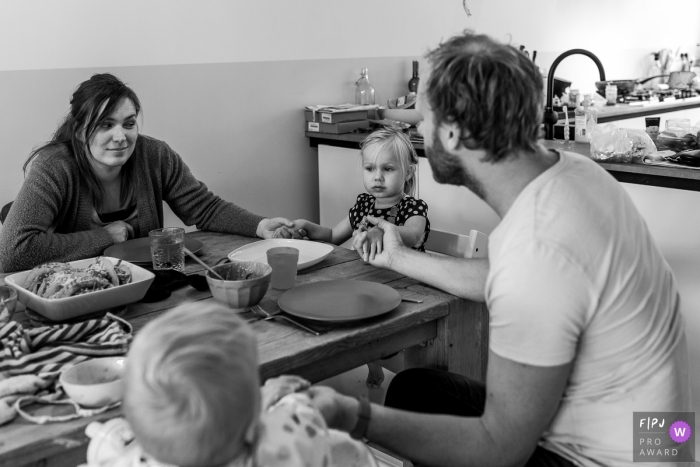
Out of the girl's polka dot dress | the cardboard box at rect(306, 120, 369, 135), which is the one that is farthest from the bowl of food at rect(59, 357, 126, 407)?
the cardboard box at rect(306, 120, 369, 135)

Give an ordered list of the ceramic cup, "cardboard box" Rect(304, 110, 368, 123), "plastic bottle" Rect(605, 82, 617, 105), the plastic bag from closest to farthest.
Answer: the ceramic cup, the plastic bag, "cardboard box" Rect(304, 110, 368, 123), "plastic bottle" Rect(605, 82, 617, 105)

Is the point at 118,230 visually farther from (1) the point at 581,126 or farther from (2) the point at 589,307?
(1) the point at 581,126

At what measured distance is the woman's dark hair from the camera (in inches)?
79.6

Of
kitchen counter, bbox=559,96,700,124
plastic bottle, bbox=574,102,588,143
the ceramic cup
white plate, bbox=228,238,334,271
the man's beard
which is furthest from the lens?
kitchen counter, bbox=559,96,700,124

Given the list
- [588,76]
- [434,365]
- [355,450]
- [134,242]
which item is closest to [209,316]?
[355,450]

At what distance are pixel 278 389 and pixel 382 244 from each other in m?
0.78

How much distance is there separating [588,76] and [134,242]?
4.28m

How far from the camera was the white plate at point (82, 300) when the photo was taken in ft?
4.44

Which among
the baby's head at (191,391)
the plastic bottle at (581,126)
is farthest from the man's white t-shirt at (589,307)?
the plastic bottle at (581,126)

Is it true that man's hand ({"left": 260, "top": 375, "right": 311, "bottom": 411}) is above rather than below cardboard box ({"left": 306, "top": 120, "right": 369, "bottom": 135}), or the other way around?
below

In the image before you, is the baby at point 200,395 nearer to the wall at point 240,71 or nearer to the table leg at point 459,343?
the table leg at point 459,343

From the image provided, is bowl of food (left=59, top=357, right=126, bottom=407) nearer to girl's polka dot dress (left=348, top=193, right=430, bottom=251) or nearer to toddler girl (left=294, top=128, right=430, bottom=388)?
toddler girl (left=294, top=128, right=430, bottom=388)

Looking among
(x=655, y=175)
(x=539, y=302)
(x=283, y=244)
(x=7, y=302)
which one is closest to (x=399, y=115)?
(x=655, y=175)

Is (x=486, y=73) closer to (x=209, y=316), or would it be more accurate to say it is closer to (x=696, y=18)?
(x=209, y=316)
